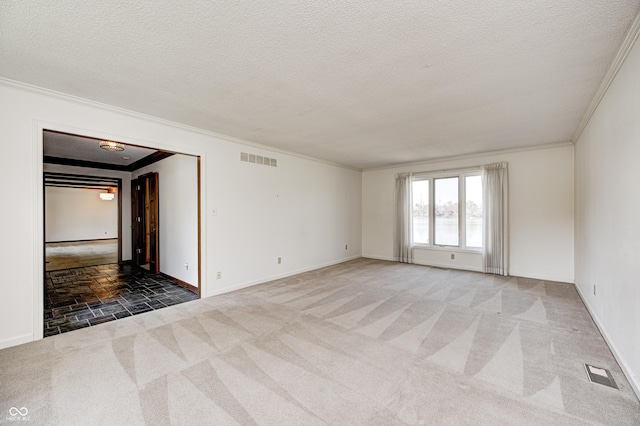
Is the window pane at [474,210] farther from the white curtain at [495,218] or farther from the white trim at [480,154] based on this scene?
the white trim at [480,154]

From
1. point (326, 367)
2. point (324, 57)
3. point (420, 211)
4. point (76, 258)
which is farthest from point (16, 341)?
point (420, 211)

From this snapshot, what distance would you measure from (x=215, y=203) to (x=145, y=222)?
10.5 feet

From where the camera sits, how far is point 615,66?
228cm

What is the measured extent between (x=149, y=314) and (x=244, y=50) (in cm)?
334

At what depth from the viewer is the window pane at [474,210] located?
233 inches

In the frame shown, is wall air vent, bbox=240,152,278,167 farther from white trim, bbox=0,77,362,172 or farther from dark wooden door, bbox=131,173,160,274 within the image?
dark wooden door, bbox=131,173,160,274

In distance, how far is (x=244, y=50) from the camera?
2104 mm

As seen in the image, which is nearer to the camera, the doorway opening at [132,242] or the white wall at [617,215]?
the white wall at [617,215]

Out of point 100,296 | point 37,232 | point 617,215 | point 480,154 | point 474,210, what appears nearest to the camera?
point 617,215

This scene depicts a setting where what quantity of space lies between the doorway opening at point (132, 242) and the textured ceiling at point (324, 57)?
1.20 meters

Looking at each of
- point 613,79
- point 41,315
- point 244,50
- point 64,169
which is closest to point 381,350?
point 244,50

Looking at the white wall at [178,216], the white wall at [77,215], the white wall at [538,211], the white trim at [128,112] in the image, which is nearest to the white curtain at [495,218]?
the white wall at [538,211]

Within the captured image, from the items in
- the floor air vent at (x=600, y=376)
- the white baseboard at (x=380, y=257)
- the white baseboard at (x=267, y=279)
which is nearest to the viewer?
the floor air vent at (x=600, y=376)

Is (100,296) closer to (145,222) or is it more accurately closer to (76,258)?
(145,222)
